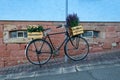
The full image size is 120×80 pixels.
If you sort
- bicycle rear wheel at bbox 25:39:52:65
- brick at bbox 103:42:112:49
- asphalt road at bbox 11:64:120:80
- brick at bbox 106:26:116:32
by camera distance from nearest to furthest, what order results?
1. asphalt road at bbox 11:64:120:80
2. bicycle rear wheel at bbox 25:39:52:65
3. brick at bbox 106:26:116:32
4. brick at bbox 103:42:112:49

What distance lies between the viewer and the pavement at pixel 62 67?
743 centimetres

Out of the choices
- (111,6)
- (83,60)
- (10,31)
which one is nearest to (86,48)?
(83,60)

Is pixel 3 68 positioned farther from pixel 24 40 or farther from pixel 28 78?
pixel 28 78

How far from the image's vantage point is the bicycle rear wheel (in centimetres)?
838

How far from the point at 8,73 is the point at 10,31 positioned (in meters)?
1.75

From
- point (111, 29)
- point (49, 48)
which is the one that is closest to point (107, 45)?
point (111, 29)

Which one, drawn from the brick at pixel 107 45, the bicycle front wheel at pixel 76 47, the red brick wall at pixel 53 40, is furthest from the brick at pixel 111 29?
the bicycle front wheel at pixel 76 47

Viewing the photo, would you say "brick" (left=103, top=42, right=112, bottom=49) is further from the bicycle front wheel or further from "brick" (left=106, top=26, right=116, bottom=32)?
the bicycle front wheel

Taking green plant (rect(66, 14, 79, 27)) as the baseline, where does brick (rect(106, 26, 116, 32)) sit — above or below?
below

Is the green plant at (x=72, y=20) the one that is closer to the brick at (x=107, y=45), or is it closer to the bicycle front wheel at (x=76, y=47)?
the bicycle front wheel at (x=76, y=47)

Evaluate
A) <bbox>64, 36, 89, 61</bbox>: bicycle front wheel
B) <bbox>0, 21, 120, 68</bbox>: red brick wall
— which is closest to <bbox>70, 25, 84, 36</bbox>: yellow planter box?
<bbox>64, 36, 89, 61</bbox>: bicycle front wheel

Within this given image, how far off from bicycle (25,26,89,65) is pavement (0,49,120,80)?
17cm

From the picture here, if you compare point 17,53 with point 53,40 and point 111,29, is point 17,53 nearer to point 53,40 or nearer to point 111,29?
point 53,40

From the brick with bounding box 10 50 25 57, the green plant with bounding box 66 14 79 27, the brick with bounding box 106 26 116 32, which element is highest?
the green plant with bounding box 66 14 79 27
